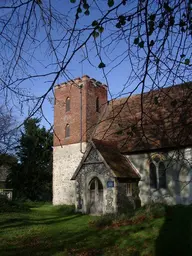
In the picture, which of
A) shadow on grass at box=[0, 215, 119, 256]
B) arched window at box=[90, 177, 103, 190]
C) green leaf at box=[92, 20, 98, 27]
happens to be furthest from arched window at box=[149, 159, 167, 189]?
green leaf at box=[92, 20, 98, 27]

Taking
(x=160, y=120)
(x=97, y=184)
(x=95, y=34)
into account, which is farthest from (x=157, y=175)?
(x=95, y=34)

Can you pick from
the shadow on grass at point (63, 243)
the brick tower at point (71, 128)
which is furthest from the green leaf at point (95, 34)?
the brick tower at point (71, 128)

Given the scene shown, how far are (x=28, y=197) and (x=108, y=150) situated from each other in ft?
68.4

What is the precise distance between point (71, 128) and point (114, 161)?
7729 mm

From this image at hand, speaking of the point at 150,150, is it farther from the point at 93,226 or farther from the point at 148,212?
the point at 93,226

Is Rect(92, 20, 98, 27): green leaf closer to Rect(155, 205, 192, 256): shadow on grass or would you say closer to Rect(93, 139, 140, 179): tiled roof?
Rect(155, 205, 192, 256): shadow on grass

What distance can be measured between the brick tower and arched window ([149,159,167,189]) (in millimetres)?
7063

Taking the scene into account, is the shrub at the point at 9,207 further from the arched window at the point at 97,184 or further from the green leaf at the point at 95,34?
the green leaf at the point at 95,34

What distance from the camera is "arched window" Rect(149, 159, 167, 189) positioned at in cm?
1830

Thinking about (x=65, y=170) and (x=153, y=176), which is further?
(x=65, y=170)

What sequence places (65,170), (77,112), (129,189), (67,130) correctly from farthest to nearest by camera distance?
(67,130) < (65,170) < (77,112) < (129,189)

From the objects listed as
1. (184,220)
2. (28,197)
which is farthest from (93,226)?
(28,197)

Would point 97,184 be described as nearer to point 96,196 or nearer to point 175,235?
point 96,196

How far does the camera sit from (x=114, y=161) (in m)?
18.7
